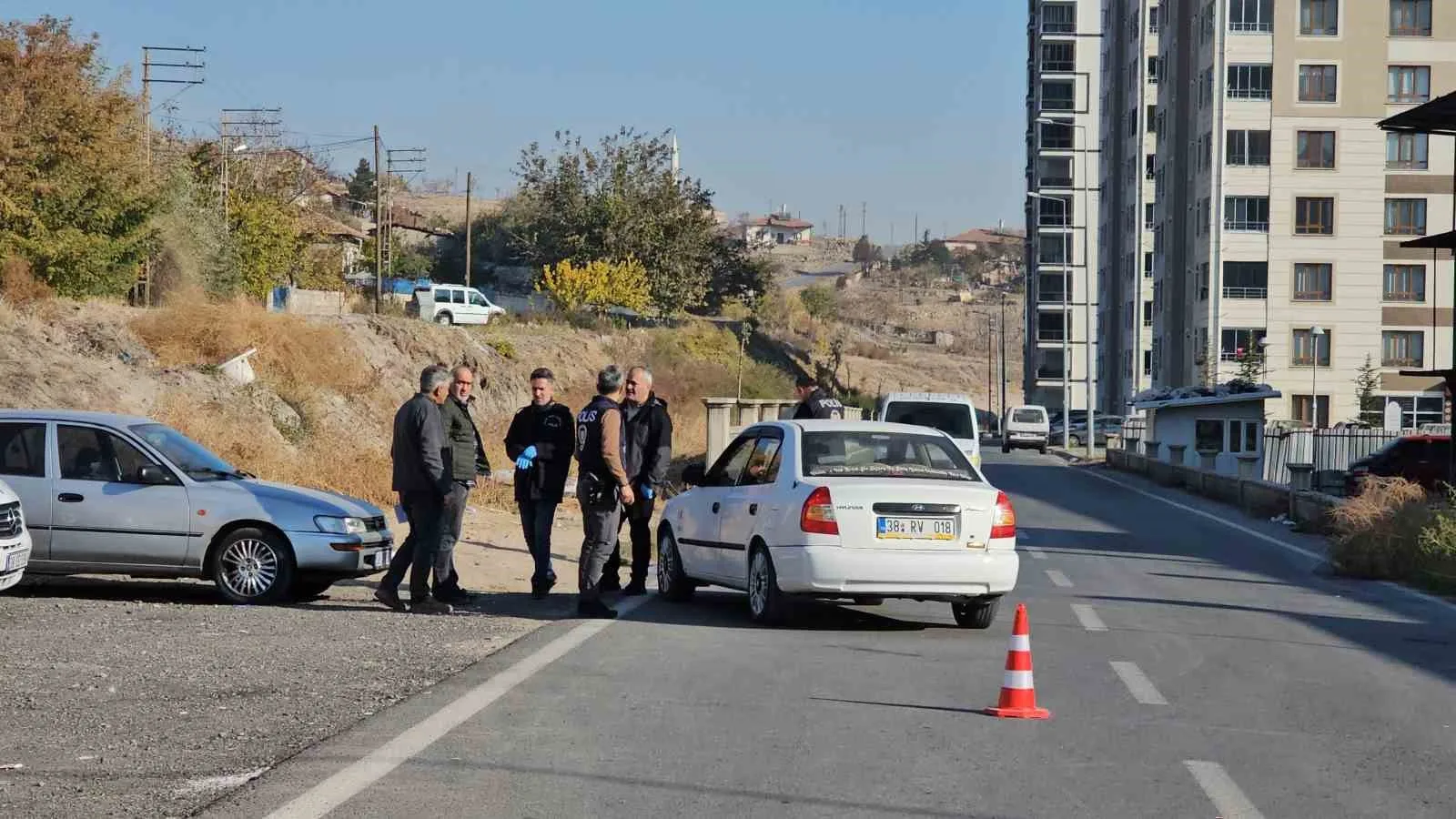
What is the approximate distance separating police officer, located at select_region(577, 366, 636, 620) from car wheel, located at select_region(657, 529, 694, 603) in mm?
1411

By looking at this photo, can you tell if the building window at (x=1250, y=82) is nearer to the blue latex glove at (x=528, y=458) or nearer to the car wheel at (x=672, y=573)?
the car wheel at (x=672, y=573)

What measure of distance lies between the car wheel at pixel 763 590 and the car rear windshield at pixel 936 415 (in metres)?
14.2

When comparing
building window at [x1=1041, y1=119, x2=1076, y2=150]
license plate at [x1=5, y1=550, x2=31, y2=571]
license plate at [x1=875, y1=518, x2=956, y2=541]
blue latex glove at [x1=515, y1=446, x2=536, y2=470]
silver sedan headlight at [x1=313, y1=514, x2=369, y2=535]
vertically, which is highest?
building window at [x1=1041, y1=119, x2=1076, y2=150]

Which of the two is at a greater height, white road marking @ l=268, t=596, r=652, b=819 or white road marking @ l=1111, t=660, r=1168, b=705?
white road marking @ l=268, t=596, r=652, b=819

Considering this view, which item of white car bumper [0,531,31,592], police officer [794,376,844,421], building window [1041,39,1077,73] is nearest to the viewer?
white car bumper [0,531,31,592]

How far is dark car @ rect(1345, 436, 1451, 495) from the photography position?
30.7 metres

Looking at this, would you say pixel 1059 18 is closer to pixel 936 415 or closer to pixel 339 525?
pixel 936 415

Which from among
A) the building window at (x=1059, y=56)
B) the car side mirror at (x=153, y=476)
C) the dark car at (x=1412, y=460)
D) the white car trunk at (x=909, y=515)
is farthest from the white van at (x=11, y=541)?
the building window at (x=1059, y=56)

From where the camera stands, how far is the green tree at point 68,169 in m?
38.7

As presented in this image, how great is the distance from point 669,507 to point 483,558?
12.5 feet

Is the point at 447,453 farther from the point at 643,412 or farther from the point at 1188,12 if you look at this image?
the point at 1188,12

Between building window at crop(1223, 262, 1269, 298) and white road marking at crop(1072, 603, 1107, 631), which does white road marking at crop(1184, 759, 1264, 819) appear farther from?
building window at crop(1223, 262, 1269, 298)

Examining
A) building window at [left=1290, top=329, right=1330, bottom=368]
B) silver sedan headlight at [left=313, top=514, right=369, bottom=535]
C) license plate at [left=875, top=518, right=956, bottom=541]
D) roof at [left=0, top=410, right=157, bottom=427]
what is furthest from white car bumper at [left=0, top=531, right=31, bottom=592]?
building window at [left=1290, top=329, right=1330, bottom=368]

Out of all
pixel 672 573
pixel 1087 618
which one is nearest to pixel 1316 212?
pixel 1087 618
